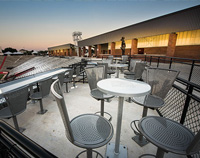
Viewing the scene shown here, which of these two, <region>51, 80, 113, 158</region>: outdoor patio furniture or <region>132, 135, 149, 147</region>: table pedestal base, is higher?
<region>51, 80, 113, 158</region>: outdoor patio furniture

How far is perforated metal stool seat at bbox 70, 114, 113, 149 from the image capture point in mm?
834

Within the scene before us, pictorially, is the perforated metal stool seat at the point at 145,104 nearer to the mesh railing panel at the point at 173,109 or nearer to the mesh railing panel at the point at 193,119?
the mesh railing panel at the point at 193,119

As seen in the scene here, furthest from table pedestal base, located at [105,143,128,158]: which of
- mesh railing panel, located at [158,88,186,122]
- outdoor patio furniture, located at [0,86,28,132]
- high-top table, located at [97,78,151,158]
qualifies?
outdoor patio furniture, located at [0,86,28,132]

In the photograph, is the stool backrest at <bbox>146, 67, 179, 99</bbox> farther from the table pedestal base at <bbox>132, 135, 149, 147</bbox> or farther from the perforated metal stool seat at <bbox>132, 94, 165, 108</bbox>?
the table pedestal base at <bbox>132, 135, 149, 147</bbox>

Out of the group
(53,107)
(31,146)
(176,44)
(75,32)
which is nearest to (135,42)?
(176,44)

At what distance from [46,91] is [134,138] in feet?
6.86

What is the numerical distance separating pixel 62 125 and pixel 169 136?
183 centimetres

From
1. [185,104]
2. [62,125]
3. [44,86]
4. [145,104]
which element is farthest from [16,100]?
[185,104]

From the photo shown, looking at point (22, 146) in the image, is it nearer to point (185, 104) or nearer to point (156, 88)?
point (156, 88)

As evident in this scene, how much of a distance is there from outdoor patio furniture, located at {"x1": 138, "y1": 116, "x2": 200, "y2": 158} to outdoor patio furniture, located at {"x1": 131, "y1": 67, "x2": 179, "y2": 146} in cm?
41

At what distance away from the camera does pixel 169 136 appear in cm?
87

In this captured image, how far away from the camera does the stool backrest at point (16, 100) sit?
4.86ft

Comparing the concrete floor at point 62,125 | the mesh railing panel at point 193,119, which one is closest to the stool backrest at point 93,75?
the concrete floor at point 62,125

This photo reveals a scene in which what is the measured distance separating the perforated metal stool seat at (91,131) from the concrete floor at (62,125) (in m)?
0.69
